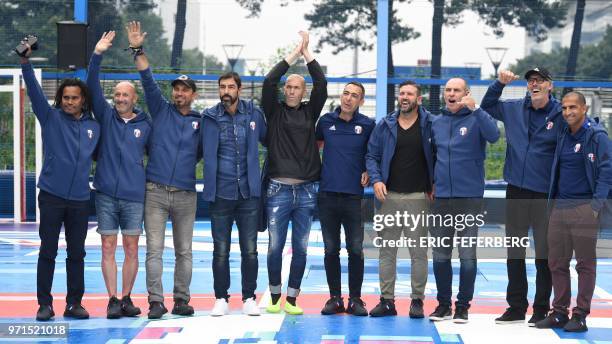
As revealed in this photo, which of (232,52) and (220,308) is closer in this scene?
(220,308)

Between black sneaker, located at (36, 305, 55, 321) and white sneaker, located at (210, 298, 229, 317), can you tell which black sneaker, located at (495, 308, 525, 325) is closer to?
white sneaker, located at (210, 298, 229, 317)

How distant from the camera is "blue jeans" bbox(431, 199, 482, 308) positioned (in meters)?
7.27

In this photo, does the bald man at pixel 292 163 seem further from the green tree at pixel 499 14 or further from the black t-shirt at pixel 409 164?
the green tree at pixel 499 14

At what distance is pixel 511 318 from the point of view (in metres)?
7.27

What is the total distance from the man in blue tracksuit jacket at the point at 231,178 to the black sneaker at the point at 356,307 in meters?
0.71

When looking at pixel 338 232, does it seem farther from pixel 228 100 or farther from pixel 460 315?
pixel 228 100

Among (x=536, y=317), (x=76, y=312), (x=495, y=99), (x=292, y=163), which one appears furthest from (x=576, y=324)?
(x=76, y=312)

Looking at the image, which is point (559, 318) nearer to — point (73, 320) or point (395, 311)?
point (395, 311)

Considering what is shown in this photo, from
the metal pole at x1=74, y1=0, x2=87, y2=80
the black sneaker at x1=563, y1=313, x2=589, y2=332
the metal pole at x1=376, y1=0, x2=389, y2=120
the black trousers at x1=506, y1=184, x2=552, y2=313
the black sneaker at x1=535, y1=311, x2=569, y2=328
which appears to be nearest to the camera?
the black sneaker at x1=563, y1=313, x2=589, y2=332

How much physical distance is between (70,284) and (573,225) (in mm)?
3680

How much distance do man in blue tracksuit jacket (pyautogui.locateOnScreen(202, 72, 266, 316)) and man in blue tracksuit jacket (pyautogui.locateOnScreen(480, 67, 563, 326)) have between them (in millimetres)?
1874

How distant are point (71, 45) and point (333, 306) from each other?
25.2ft

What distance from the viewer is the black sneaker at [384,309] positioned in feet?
24.5

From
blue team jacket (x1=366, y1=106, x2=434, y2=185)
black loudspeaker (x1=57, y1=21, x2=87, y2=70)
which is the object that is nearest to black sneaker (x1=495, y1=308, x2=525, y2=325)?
blue team jacket (x1=366, y1=106, x2=434, y2=185)
